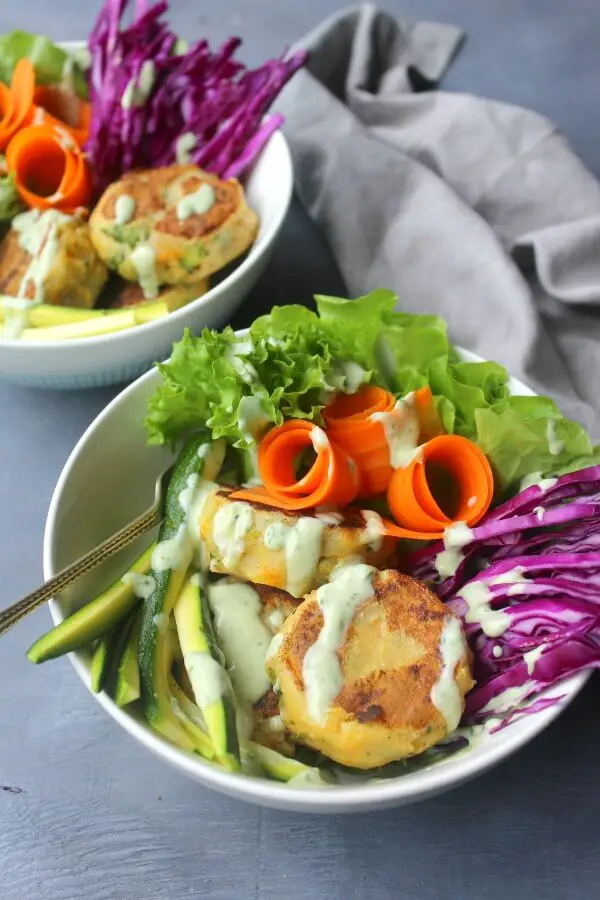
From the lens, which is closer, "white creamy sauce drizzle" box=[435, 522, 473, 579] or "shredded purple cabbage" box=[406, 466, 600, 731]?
"shredded purple cabbage" box=[406, 466, 600, 731]

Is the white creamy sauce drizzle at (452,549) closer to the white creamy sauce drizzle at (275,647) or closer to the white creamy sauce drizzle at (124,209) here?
the white creamy sauce drizzle at (275,647)

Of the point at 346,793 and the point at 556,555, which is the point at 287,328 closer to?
the point at 556,555

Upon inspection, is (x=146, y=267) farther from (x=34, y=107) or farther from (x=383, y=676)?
(x=383, y=676)

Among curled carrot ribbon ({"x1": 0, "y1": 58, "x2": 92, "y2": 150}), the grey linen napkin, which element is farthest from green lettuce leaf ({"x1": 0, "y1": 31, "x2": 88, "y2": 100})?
the grey linen napkin

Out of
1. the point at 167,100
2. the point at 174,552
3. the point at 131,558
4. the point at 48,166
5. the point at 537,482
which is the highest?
the point at 167,100

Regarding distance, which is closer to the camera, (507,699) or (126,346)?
(507,699)

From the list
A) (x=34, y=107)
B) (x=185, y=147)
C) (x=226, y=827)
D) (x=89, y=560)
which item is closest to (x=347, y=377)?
(x=89, y=560)

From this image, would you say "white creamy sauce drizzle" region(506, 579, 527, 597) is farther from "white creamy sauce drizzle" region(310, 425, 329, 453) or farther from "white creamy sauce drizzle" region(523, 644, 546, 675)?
"white creamy sauce drizzle" region(310, 425, 329, 453)
